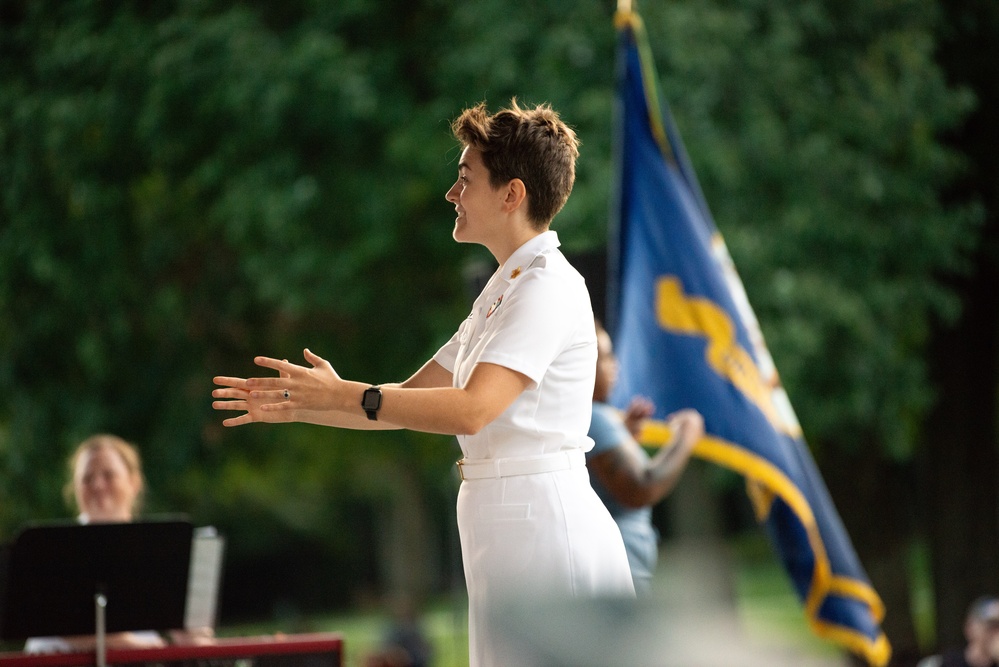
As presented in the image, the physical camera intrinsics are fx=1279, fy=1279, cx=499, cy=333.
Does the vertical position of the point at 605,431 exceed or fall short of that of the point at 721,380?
it falls short

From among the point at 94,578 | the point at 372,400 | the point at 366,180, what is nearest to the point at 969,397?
the point at 366,180

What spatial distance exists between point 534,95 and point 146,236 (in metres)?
3.06

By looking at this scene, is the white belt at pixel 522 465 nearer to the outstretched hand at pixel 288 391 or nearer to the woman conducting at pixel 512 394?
the woman conducting at pixel 512 394

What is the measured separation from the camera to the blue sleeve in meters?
4.25

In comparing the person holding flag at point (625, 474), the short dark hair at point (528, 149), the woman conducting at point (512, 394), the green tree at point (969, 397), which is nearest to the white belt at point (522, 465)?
the woman conducting at point (512, 394)

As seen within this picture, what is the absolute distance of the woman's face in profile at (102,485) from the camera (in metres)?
5.34

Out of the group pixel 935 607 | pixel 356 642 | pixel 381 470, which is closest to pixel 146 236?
pixel 935 607

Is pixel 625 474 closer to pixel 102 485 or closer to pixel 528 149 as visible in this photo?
pixel 528 149

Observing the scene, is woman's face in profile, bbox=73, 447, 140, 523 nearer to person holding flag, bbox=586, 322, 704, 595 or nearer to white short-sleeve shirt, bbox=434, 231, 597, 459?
person holding flag, bbox=586, 322, 704, 595

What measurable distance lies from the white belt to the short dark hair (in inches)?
19.2

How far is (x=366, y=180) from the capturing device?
330 inches

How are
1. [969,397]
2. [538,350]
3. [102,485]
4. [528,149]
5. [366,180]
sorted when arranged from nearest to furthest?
[538,350] < [528,149] < [102,485] < [366,180] < [969,397]

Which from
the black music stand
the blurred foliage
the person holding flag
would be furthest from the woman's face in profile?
the blurred foliage

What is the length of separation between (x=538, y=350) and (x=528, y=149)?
0.42 m
